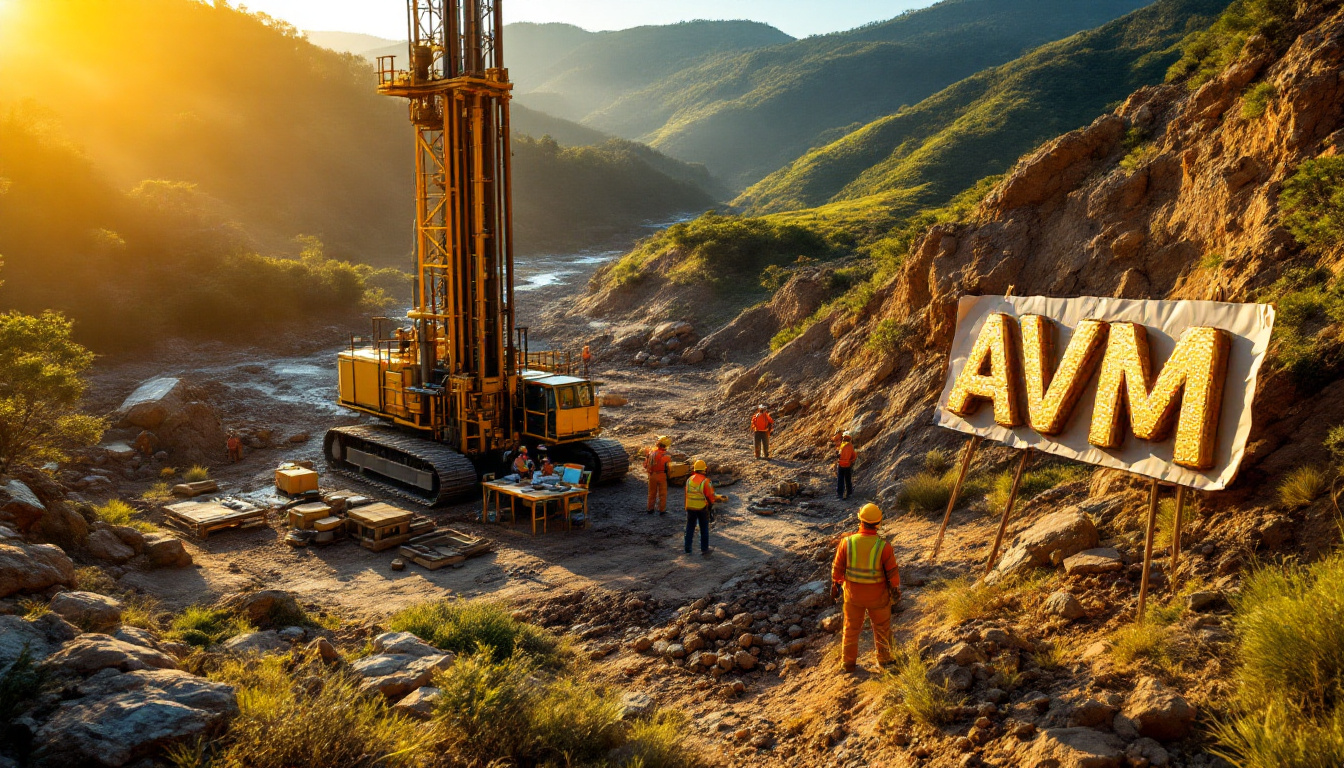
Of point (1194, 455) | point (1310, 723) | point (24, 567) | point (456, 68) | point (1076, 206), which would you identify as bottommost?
point (24, 567)

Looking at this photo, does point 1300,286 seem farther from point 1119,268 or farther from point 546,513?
point 546,513

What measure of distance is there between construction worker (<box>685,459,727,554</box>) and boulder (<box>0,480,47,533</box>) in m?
8.53

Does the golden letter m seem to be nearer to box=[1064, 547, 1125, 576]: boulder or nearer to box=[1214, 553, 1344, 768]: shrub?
box=[1064, 547, 1125, 576]: boulder

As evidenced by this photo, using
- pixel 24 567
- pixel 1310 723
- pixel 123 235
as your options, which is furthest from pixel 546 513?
pixel 123 235

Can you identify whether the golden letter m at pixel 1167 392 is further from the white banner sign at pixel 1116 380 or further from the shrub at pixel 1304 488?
the shrub at pixel 1304 488

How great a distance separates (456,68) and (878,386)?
1059 centimetres

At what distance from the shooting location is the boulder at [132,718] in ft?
16.1

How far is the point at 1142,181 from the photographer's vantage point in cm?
1382

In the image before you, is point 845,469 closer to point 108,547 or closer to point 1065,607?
point 1065,607

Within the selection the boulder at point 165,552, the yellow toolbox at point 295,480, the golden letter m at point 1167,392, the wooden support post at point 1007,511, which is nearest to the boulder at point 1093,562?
the wooden support post at point 1007,511

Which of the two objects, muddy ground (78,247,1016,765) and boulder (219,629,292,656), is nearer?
muddy ground (78,247,1016,765)

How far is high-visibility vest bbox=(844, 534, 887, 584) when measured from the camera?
7293 millimetres

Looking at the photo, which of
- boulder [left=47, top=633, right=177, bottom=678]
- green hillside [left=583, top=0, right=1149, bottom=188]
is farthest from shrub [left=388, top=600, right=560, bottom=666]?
green hillside [left=583, top=0, right=1149, bottom=188]

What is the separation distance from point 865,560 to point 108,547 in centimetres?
1030
